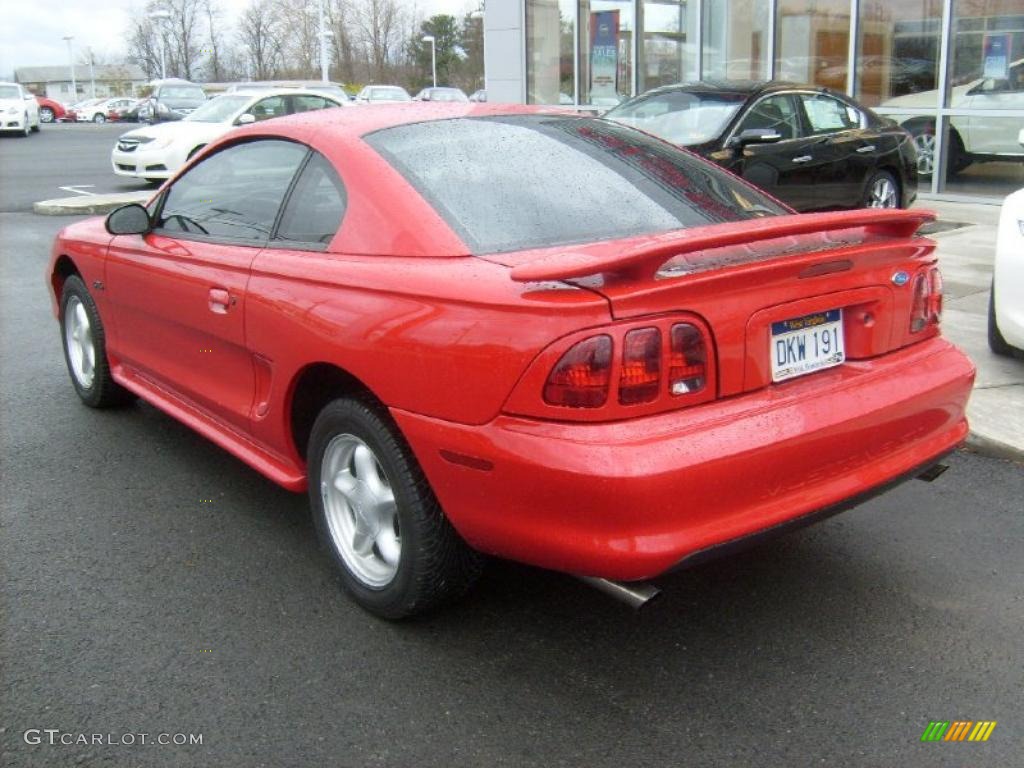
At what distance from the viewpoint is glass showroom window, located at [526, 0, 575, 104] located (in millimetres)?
18156

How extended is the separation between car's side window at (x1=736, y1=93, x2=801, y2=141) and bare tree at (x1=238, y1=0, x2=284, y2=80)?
7188 centimetres

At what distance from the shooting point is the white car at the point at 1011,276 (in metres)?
5.36

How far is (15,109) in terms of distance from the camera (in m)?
32.6

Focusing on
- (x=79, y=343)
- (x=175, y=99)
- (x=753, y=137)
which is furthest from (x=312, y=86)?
(x=79, y=343)

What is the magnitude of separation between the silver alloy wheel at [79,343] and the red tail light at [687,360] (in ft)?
11.7

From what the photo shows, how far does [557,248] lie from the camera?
3.05m

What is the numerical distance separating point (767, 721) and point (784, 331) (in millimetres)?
1030

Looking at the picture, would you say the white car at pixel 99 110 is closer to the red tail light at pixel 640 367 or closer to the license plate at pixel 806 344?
the license plate at pixel 806 344

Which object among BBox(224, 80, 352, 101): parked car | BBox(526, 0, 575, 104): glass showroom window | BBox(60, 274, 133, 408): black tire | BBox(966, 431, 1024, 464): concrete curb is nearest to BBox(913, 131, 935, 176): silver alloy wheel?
BBox(526, 0, 575, 104): glass showroom window

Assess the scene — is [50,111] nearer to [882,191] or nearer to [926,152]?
[926,152]

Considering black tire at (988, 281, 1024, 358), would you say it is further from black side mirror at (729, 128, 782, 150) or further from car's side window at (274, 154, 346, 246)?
car's side window at (274, 154, 346, 246)

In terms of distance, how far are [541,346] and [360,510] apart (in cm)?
100

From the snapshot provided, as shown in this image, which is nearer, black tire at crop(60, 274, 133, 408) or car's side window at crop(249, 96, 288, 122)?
black tire at crop(60, 274, 133, 408)

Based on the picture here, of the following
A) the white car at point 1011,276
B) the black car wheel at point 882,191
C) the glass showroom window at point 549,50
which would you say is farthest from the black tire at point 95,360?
the glass showroom window at point 549,50
